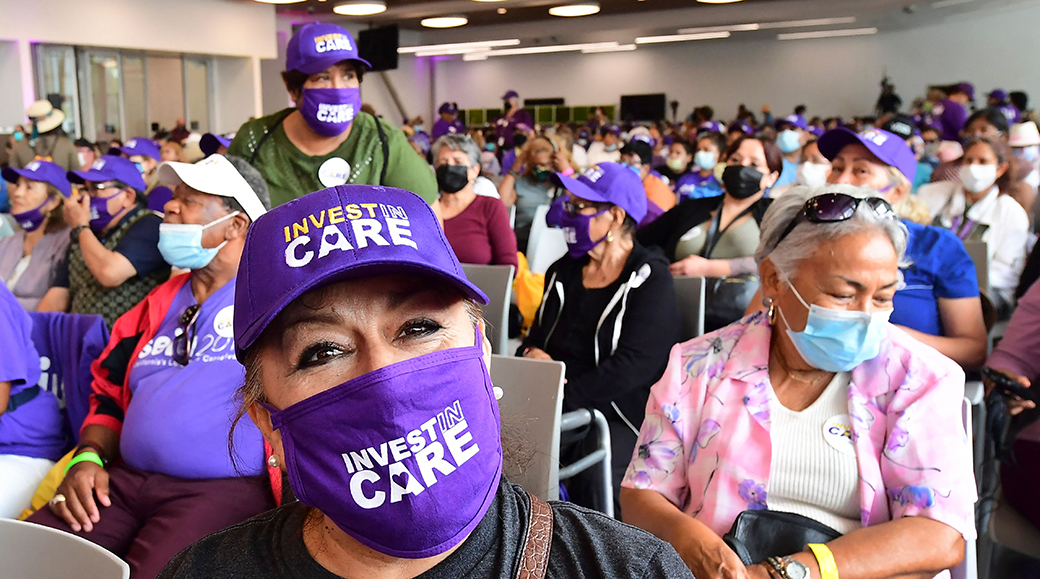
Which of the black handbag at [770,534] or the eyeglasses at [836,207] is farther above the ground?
the eyeglasses at [836,207]

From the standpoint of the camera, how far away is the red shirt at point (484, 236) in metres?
4.61

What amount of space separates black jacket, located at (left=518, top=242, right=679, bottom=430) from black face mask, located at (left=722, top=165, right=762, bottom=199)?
4.31 feet

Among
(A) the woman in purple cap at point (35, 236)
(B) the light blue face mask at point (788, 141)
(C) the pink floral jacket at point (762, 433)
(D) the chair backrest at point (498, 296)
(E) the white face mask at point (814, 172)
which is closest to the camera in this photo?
(C) the pink floral jacket at point (762, 433)

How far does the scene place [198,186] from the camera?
2352 millimetres

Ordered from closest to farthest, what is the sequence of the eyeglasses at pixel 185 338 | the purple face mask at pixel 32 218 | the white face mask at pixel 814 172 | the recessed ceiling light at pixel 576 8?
1. the eyeglasses at pixel 185 338
2. the purple face mask at pixel 32 218
3. the white face mask at pixel 814 172
4. the recessed ceiling light at pixel 576 8

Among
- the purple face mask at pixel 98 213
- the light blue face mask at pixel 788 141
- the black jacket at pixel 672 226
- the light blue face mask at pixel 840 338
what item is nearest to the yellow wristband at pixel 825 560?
the light blue face mask at pixel 840 338

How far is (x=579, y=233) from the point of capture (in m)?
3.07

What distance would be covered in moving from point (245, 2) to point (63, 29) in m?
3.80

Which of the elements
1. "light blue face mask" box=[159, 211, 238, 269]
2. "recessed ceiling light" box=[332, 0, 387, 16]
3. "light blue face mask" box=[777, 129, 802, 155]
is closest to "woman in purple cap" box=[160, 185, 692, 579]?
"light blue face mask" box=[159, 211, 238, 269]

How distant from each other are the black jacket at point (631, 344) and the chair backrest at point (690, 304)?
0.12 meters

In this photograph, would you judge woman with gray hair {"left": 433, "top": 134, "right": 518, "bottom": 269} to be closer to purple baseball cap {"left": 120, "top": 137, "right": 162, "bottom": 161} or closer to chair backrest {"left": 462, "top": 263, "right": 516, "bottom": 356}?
chair backrest {"left": 462, "top": 263, "right": 516, "bottom": 356}

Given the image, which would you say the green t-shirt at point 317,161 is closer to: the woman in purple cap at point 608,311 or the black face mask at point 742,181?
the woman in purple cap at point 608,311

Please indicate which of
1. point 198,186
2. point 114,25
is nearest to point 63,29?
point 114,25

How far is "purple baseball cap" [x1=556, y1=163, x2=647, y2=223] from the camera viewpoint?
3100 mm
